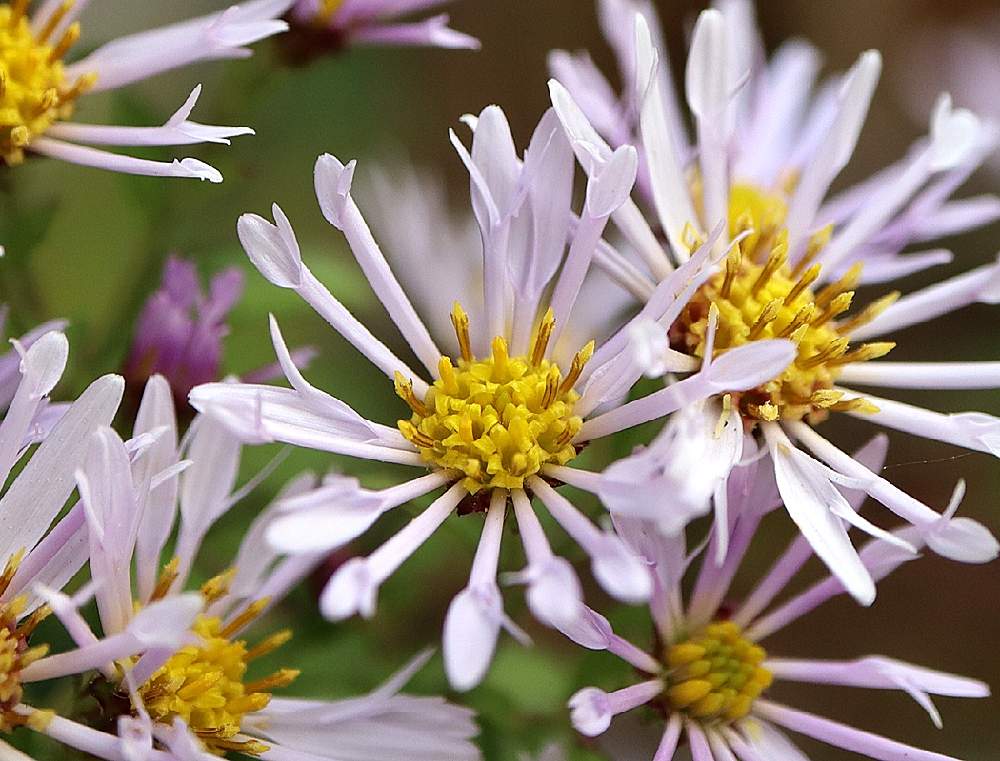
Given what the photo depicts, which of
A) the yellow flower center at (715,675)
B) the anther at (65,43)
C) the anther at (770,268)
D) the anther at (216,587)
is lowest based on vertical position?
the yellow flower center at (715,675)

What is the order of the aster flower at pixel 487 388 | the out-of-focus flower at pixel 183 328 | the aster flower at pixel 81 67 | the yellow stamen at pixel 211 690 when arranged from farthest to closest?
1. the out-of-focus flower at pixel 183 328
2. the aster flower at pixel 81 67
3. the yellow stamen at pixel 211 690
4. the aster flower at pixel 487 388

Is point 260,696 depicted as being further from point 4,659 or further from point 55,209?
point 55,209

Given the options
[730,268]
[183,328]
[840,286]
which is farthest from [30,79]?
[840,286]

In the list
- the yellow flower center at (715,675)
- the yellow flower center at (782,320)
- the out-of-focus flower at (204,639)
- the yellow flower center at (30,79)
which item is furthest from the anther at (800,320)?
the yellow flower center at (30,79)

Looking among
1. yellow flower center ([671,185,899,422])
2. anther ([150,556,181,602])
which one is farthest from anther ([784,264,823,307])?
anther ([150,556,181,602])

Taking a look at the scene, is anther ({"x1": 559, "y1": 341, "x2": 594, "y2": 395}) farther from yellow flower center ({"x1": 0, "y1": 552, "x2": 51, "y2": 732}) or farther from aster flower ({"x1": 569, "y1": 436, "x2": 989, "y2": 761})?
yellow flower center ({"x1": 0, "y1": 552, "x2": 51, "y2": 732})

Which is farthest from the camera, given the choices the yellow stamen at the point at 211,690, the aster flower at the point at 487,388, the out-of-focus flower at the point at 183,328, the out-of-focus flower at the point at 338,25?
the out-of-focus flower at the point at 338,25

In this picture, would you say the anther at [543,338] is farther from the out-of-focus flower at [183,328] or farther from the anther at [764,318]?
the out-of-focus flower at [183,328]
